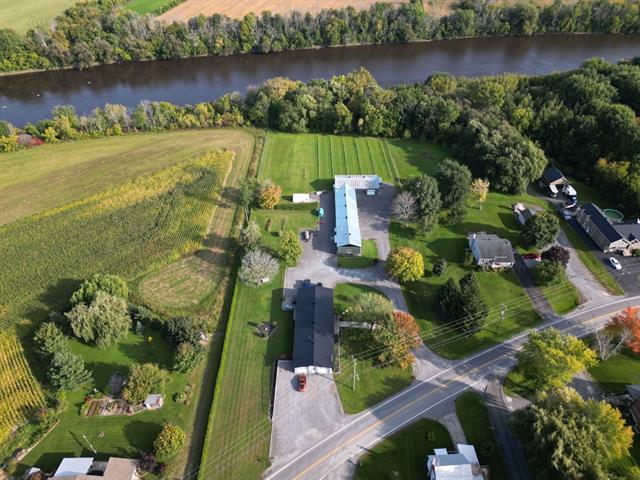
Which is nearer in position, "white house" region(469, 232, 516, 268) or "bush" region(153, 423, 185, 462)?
"bush" region(153, 423, 185, 462)

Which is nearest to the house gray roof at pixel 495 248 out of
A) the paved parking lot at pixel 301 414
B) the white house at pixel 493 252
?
the white house at pixel 493 252

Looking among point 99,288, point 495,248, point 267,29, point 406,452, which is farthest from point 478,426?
point 267,29

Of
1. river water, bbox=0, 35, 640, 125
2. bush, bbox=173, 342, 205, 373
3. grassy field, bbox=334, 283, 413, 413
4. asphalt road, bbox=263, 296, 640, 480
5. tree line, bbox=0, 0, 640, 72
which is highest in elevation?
tree line, bbox=0, 0, 640, 72

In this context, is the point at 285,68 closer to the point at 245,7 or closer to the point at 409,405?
the point at 245,7

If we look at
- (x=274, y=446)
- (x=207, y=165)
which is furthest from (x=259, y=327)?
(x=207, y=165)

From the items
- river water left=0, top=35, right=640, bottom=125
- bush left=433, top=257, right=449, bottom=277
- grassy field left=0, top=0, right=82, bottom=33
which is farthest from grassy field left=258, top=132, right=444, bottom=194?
grassy field left=0, top=0, right=82, bottom=33

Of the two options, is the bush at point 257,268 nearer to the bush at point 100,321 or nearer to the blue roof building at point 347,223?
the blue roof building at point 347,223

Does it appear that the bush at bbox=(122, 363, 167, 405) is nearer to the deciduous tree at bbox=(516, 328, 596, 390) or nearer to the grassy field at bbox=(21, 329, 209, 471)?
the grassy field at bbox=(21, 329, 209, 471)
